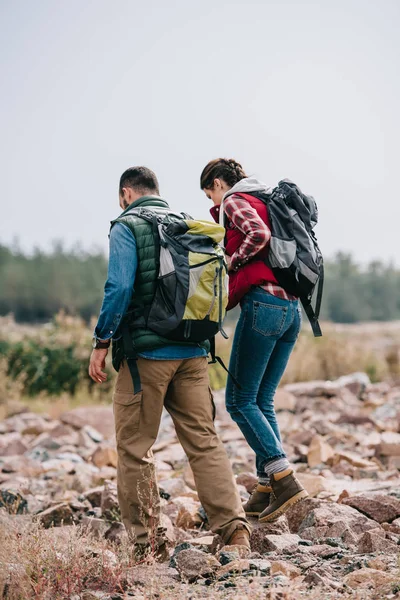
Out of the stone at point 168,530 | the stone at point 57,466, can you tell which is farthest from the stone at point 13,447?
the stone at point 168,530

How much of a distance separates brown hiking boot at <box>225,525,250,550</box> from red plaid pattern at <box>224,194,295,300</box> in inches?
52.6

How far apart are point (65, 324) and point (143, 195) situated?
11134 mm

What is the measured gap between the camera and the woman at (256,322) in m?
4.33

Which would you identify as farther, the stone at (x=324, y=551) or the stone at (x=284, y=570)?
the stone at (x=324, y=551)

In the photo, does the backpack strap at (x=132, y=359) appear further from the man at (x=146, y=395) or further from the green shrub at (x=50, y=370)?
the green shrub at (x=50, y=370)

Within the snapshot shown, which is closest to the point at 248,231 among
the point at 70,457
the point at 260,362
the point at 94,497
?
the point at 260,362

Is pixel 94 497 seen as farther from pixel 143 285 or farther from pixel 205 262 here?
pixel 205 262

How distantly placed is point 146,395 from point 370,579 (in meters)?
1.49

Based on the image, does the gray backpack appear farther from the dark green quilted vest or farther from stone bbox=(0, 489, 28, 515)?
stone bbox=(0, 489, 28, 515)

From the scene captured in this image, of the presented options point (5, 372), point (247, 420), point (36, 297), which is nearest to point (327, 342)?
point (5, 372)

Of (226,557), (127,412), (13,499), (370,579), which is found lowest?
(13,499)

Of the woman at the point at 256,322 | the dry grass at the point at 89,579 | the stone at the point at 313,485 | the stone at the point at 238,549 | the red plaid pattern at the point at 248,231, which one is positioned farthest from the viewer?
the stone at the point at 313,485

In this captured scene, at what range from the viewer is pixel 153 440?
13.9 ft

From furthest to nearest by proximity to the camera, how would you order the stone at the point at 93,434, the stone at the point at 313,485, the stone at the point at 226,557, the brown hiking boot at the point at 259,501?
the stone at the point at 93,434
the stone at the point at 313,485
the brown hiking boot at the point at 259,501
the stone at the point at 226,557
